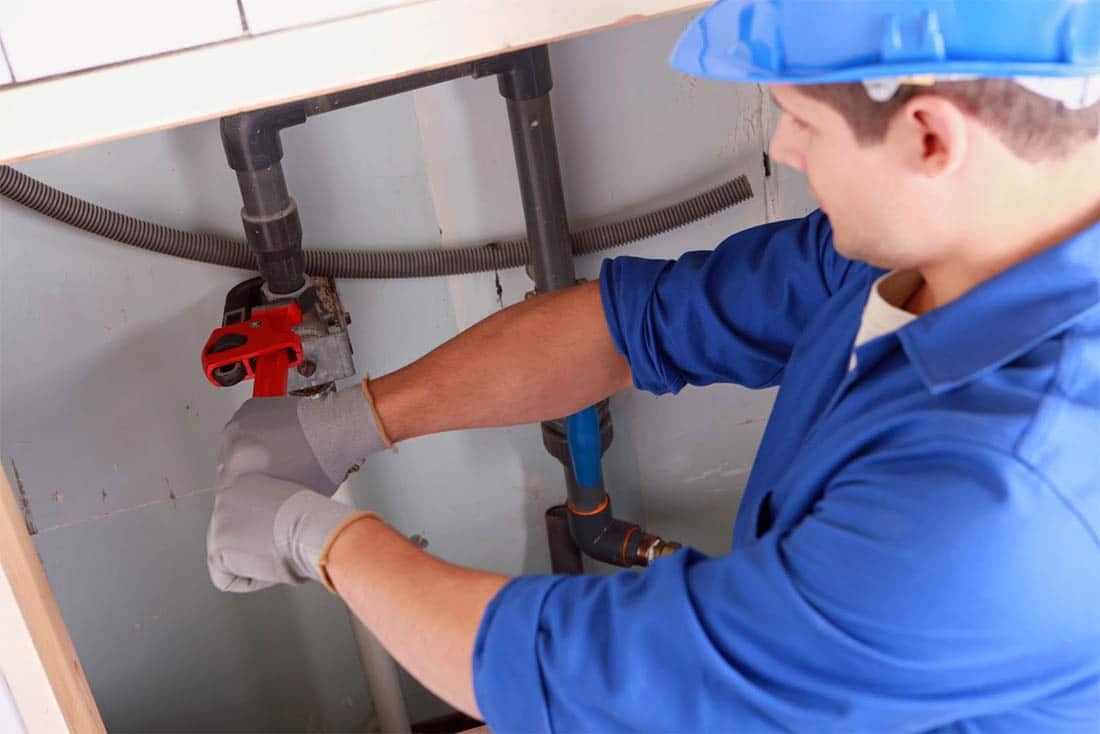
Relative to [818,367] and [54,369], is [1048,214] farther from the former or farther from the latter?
[54,369]

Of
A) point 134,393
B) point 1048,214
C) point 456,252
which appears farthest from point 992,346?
point 134,393

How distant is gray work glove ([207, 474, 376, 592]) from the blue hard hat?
0.43 metres

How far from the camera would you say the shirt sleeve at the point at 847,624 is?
546 millimetres

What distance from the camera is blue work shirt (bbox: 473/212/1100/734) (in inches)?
21.6

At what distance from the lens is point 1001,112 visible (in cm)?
57

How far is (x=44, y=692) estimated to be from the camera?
793mm

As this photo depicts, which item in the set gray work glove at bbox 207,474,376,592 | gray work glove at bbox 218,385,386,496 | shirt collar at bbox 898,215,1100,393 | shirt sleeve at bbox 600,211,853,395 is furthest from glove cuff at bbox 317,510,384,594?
shirt collar at bbox 898,215,1100,393

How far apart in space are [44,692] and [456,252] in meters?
0.56

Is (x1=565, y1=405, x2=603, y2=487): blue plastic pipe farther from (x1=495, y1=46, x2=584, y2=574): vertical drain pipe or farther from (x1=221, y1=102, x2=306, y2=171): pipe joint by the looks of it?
(x1=221, y1=102, x2=306, y2=171): pipe joint

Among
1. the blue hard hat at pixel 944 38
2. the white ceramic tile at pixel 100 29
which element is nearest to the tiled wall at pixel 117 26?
the white ceramic tile at pixel 100 29

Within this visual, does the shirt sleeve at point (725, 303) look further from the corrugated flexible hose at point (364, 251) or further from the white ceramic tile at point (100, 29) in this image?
the white ceramic tile at point (100, 29)

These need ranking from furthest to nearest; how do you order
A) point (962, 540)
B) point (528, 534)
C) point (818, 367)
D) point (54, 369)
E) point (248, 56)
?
point (528, 534), point (54, 369), point (818, 367), point (248, 56), point (962, 540)

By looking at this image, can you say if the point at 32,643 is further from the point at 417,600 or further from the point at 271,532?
the point at 417,600

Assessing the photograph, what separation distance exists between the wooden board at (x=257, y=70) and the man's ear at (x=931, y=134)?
222 mm
